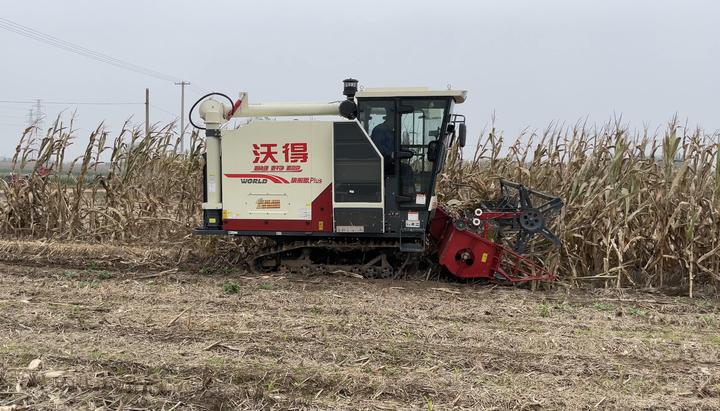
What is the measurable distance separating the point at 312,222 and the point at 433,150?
1.67m

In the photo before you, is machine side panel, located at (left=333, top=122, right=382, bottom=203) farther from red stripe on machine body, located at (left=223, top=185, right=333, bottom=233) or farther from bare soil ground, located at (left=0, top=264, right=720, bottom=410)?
bare soil ground, located at (left=0, top=264, right=720, bottom=410)

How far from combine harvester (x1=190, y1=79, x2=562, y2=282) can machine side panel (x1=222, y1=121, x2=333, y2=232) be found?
1cm

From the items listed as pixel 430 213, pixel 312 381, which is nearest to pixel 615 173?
pixel 430 213

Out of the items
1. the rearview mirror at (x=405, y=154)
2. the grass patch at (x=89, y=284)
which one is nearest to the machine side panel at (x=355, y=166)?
the rearview mirror at (x=405, y=154)

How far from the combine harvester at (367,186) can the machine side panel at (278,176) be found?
0.01 meters

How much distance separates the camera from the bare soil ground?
3451 millimetres

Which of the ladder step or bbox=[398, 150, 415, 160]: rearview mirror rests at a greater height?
bbox=[398, 150, 415, 160]: rearview mirror

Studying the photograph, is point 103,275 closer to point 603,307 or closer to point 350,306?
point 350,306

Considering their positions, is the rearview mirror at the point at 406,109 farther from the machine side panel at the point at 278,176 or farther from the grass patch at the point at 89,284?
the grass patch at the point at 89,284

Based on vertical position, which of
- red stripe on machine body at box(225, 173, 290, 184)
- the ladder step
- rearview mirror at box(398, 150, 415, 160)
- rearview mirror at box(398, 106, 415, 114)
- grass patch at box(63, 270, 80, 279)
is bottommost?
grass patch at box(63, 270, 80, 279)

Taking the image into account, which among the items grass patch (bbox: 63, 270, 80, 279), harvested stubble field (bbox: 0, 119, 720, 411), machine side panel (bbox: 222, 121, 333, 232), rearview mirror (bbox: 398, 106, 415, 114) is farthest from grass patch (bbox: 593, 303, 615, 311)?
grass patch (bbox: 63, 270, 80, 279)

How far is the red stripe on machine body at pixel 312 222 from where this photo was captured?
6.90m

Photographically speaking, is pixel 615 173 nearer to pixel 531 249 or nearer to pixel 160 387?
pixel 531 249

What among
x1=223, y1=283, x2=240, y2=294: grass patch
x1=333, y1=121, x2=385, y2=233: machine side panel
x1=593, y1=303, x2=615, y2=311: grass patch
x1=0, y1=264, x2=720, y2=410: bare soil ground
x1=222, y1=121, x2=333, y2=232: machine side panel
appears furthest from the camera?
x1=222, y1=121, x2=333, y2=232: machine side panel
